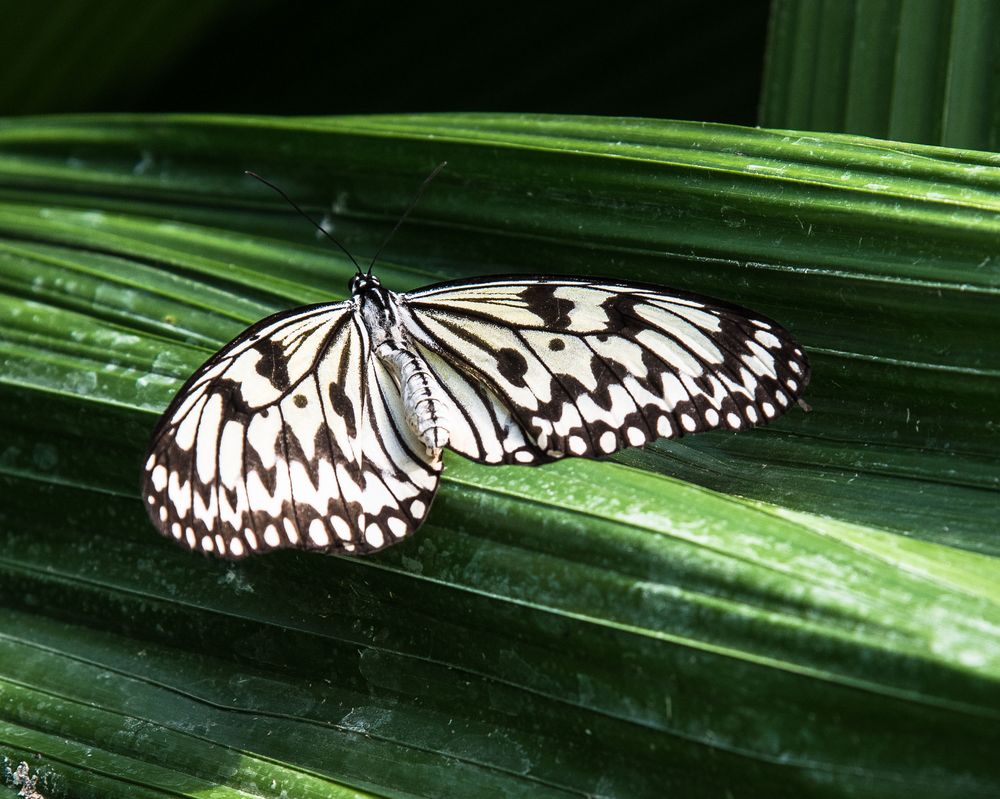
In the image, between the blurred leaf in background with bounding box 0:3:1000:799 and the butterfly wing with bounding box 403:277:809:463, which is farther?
the butterfly wing with bounding box 403:277:809:463

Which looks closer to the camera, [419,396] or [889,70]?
[419,396]

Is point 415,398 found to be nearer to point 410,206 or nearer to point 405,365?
point 405,365

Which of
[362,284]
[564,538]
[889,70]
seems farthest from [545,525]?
[889,70]

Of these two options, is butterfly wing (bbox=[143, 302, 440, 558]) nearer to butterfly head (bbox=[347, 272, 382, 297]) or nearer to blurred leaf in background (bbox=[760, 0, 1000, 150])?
butterfly head (bbox=[347, 272, 382, 297])

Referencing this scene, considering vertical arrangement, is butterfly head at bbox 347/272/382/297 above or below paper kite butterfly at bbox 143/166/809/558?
above

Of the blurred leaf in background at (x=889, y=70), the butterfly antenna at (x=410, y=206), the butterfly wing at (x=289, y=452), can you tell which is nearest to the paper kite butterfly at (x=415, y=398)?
the butterfly wing at (x=289, y=452)

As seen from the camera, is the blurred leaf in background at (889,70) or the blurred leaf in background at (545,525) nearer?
the blurred leaf in background at (545,525)

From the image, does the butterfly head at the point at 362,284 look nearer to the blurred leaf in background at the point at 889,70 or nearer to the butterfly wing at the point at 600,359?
the butterfly wing at the point at 600,359

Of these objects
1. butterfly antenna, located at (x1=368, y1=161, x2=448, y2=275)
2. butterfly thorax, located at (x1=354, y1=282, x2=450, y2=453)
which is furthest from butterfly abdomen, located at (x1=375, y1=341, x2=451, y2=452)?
butterfly antenna, located at (x1=368, y1=161, x2=448, y2=275)
